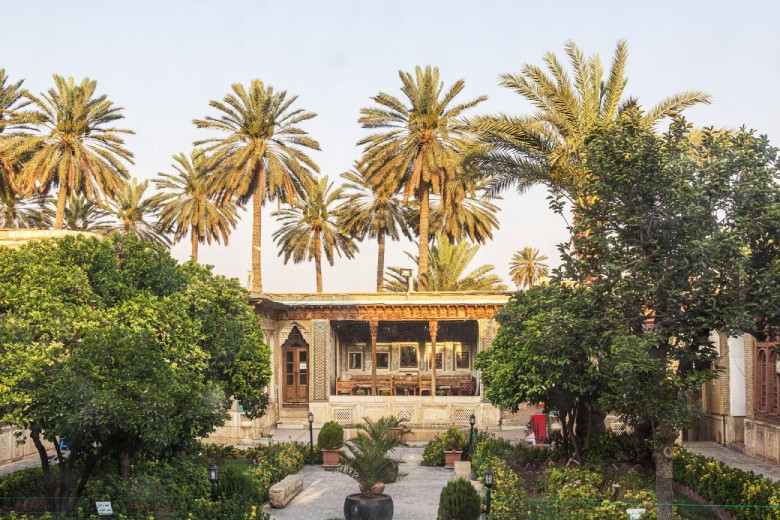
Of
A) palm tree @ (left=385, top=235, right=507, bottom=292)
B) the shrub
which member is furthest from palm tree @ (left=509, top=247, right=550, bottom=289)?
the shrub

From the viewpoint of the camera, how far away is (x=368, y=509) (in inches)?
612

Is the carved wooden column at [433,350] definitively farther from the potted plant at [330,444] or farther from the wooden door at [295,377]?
the potted plant at [330,444]

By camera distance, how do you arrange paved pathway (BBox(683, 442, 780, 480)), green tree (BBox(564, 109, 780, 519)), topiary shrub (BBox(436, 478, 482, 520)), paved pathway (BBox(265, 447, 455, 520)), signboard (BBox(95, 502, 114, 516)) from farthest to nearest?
paved pathway (BBox(683, 442, 780, 480)) → paved pathway (BBox(265, 447, 455, 520)) → topiary shrub (BBox(436, 478, 482, 520)) → signboard (BBox(95, 502, 114, 516)) → green tree (BBox(564, 109, 780, 519))

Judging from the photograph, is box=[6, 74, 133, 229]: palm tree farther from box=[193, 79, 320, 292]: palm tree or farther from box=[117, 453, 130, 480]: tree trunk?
box=[117, 453, 130, 480]: tree trunk

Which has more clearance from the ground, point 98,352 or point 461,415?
point 98,352

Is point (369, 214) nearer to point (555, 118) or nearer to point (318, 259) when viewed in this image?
point (318, 259)

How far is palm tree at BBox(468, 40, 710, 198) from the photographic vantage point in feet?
66.7

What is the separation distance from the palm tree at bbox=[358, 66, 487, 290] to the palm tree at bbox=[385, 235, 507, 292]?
28.7 ft

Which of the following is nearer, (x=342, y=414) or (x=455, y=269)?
(x=342, y=414)

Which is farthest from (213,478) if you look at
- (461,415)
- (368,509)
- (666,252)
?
(461,415)

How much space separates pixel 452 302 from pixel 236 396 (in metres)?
14.1

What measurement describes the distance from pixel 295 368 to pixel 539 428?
1283 centimetres

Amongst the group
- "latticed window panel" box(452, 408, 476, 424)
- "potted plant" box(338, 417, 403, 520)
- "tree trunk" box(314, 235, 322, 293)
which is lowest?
"latticed window panel" box(452, 408, 476, 424)

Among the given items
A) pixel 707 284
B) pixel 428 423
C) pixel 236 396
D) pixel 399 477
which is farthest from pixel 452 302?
pixel 707 284
